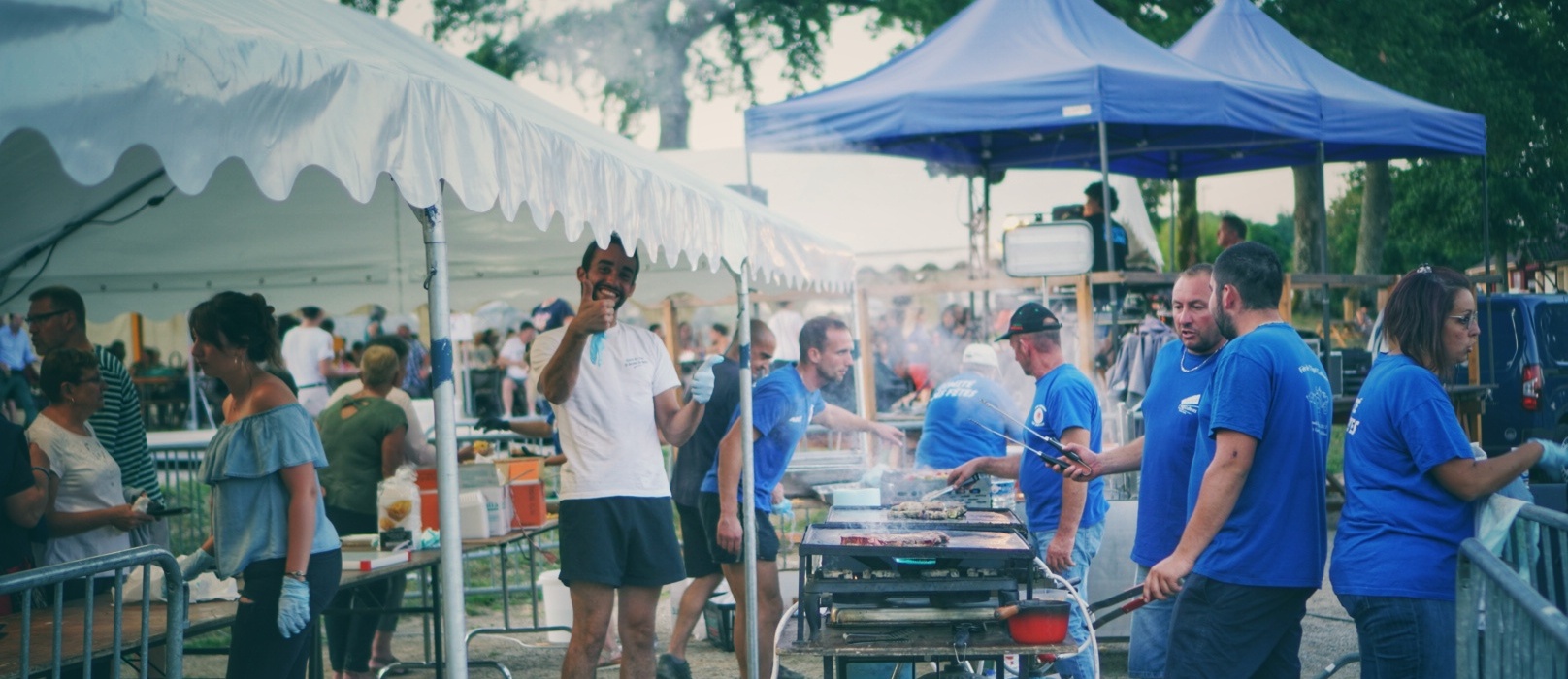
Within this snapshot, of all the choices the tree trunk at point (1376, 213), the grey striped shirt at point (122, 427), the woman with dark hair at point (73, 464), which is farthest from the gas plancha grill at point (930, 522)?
the tree trunk at point (1376, 213)

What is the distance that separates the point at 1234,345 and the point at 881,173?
12.5 metres

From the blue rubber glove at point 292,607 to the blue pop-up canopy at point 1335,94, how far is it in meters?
8.77

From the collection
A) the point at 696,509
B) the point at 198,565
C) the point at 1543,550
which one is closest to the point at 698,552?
the point at 696,509

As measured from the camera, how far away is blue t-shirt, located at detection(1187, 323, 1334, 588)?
3518mm

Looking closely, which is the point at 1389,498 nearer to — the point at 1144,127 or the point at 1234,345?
the point at 1234,345

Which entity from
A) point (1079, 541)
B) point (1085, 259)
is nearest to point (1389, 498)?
point (1079, 541)

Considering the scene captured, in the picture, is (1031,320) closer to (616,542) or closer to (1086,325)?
(616,542)

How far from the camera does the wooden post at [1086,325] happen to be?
28.4ft

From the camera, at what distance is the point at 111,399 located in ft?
17.5

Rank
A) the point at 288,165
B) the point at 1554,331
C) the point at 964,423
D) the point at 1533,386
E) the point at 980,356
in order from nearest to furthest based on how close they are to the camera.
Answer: the point at 288,165 < the point at 964,423 < the point at 980,356 < the point at 1533,386 < the point at 1554,331

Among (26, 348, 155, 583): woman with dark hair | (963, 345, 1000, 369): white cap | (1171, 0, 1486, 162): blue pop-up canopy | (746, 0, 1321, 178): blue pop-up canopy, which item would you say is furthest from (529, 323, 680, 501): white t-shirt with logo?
(1171, 0, 1486, 162): blue pop-up canopy

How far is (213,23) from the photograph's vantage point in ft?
7.73

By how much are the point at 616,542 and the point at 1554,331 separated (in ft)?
35.0

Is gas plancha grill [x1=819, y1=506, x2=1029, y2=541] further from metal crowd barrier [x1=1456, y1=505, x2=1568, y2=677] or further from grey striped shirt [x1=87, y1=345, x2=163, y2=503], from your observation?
grey striped shirt [x1=87, y1=345, x2=163, y2=503]
